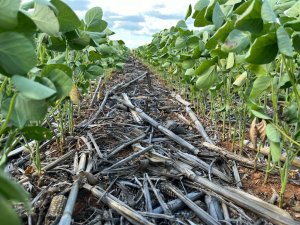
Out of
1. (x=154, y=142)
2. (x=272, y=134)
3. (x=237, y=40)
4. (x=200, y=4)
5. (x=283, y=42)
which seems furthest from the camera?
(x=154, y=142)

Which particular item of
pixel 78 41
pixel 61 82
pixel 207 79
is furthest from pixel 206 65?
pixel 61 82

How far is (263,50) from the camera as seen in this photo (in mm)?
1185

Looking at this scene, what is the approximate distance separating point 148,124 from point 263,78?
1.74m

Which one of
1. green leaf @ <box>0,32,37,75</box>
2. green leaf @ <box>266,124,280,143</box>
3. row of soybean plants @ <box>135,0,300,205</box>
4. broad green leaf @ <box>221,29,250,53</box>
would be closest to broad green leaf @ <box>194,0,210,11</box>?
row of soybean plants @ <box>135,0,300,205</box>

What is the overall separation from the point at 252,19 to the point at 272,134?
559 mm

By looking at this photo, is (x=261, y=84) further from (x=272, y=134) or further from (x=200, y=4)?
(x=200, y=4)

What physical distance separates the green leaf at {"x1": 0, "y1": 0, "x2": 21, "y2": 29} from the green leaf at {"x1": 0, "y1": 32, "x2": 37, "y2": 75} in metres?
0.03

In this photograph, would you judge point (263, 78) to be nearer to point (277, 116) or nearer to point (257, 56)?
point (277, 116)

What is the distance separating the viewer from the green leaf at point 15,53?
79 centimetres

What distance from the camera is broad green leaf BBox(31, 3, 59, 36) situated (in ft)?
2.97

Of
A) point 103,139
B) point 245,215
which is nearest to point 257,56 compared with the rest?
point 245,215

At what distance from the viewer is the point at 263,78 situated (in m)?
1.66

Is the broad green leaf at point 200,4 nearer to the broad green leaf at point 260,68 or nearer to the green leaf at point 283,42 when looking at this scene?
the broad green leaf at point 260,68

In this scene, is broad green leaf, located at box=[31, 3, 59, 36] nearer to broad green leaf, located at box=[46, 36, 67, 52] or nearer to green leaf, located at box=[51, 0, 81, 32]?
green leaf, located at box=[51, 0, 81, 32]
